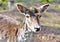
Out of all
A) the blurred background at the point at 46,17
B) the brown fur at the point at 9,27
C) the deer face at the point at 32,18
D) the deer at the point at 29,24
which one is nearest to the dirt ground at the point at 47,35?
the blurred background at the point at 46,17

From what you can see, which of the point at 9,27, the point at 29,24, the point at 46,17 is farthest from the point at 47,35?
the point at 29,24

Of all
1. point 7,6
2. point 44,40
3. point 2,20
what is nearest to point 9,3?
point 7,6

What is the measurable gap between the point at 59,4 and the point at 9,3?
358 centimetres

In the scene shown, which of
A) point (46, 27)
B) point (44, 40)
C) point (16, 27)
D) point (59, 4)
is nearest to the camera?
point (16, 27)

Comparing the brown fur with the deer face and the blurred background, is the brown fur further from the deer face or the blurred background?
the blurred background

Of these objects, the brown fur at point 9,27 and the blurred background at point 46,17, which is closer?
the brown fur at point 9,27

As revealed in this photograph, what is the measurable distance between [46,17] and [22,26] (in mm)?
7769

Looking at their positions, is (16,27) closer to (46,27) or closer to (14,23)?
(14,23)

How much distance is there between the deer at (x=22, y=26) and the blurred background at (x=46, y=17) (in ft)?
8.86

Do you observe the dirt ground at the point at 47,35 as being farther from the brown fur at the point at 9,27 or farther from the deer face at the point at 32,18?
the deer face at the point at 32,18

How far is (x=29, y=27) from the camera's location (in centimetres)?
1120

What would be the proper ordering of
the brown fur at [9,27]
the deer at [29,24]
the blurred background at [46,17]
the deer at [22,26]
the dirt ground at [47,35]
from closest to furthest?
the deer at [29,24], the deer at [22,26], the brown fur at [9,27], the dirt ground at [47,35], the blurred background at [46,17]

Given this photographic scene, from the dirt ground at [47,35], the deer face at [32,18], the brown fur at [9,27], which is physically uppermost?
the deer face at [32,18]

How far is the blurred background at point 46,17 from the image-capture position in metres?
15.3
